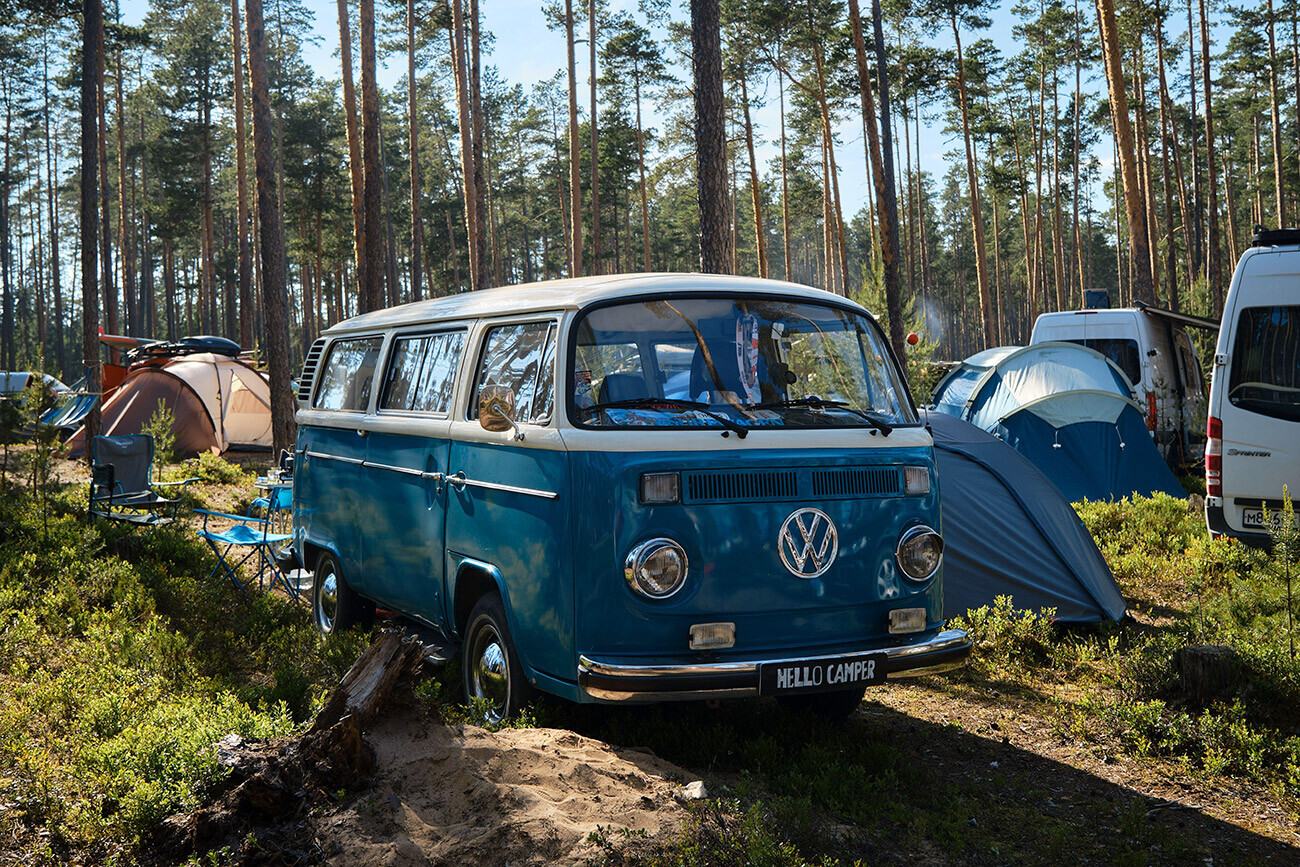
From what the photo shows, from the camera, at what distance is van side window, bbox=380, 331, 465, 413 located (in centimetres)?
568

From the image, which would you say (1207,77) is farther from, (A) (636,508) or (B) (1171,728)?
(A) (636,508)

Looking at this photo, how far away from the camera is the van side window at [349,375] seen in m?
6.78

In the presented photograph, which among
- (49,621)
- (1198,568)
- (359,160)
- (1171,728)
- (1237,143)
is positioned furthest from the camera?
(1237,143)

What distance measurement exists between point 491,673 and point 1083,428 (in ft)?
30.9

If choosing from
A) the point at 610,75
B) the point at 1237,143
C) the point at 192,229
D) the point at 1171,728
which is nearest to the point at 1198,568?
the point at 1171,728

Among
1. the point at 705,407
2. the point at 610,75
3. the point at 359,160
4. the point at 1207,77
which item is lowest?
the point at 705,407

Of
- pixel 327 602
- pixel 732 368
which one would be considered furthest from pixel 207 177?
pixel 732 368

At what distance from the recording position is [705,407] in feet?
15.2

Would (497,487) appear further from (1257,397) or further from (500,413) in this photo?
(1257,397)

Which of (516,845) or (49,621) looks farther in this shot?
(49,621)

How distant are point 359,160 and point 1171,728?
59.7 ft

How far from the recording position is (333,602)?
24.0 ft

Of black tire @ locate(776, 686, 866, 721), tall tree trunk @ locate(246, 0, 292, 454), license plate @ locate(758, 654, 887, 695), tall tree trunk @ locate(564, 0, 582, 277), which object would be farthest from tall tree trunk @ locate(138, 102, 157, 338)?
license plate @ locate(758, 654, 887, 695)

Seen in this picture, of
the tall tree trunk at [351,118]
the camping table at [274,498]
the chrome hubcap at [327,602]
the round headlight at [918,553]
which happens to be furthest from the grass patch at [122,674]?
the tall tree trunk at [351,118]
